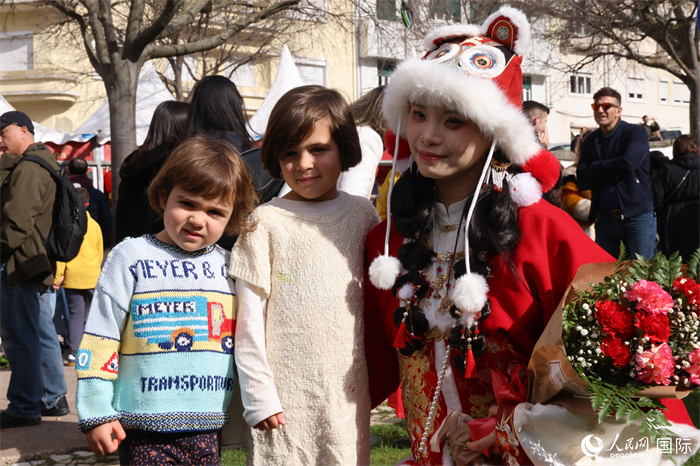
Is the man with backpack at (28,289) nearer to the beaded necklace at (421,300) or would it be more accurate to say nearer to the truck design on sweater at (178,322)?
the truck design on sweater at (178,322)

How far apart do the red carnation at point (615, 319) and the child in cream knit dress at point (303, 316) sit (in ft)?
2.92

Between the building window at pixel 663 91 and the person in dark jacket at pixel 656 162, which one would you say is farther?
the building window at pixel 663 91

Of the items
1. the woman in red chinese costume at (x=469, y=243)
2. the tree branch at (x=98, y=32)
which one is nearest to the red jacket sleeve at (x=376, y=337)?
the woman in red chinese costume at (x=469, y=243)

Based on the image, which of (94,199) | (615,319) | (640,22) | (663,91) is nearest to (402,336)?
(615,319)

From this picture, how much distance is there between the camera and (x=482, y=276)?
218 centimetres

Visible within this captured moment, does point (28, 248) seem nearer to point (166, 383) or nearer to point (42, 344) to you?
point (42, 344)

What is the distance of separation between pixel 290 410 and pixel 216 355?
32 cm

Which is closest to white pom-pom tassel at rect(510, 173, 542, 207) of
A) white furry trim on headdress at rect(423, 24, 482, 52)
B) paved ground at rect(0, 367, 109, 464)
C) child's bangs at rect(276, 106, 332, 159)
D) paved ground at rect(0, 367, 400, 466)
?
white furry trim on headdress at rect(423, 24, 482, 52)

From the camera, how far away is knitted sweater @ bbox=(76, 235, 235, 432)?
232 cm

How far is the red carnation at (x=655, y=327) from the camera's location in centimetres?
179

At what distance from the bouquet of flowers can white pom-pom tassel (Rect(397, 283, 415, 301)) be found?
0.52 metres

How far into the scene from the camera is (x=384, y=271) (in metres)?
2.30

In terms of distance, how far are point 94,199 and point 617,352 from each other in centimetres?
724

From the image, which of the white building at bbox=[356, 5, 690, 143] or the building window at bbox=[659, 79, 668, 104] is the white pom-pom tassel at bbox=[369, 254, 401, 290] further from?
the building window at bbox=[659, 79, 668, 104]
